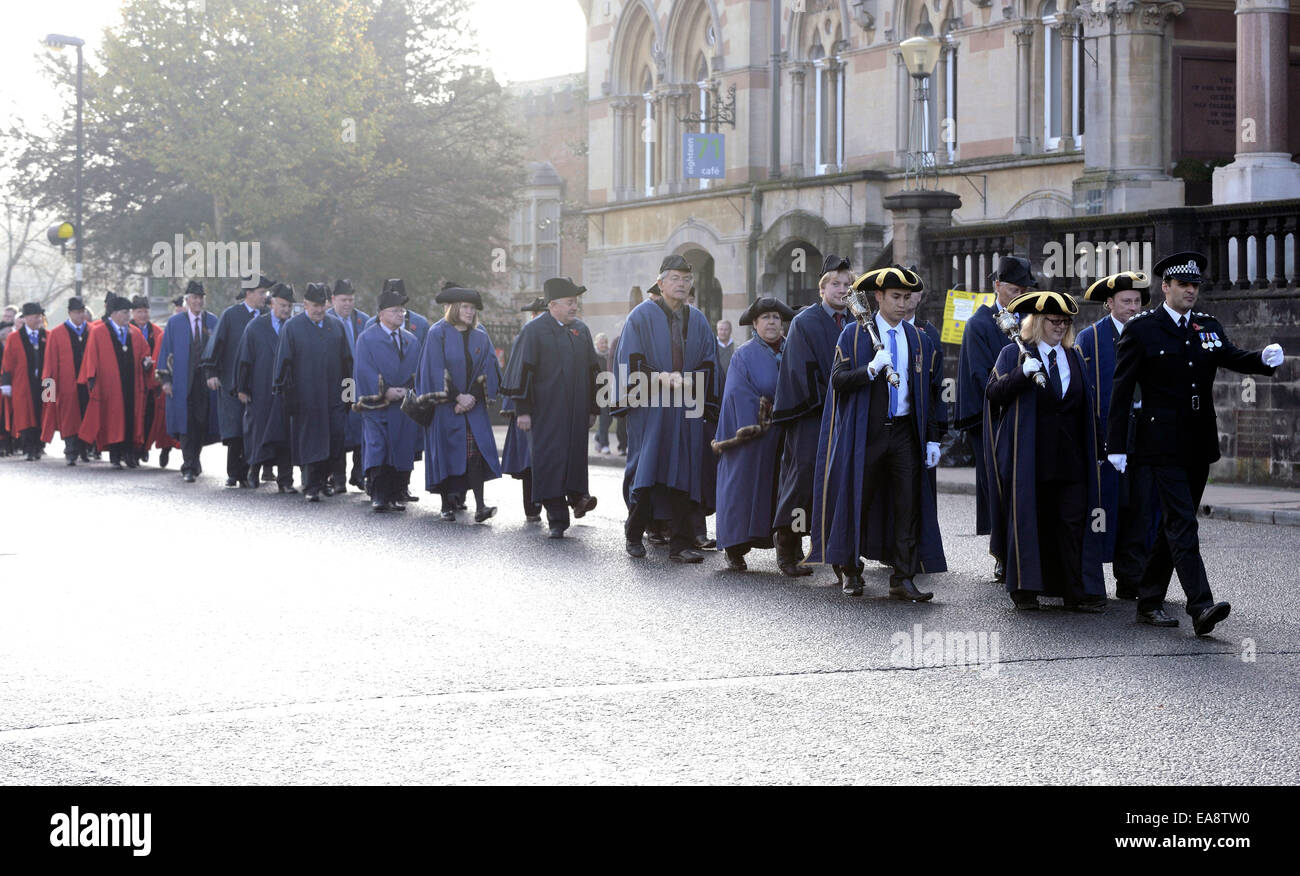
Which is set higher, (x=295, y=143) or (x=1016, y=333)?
(x=295, y=143)

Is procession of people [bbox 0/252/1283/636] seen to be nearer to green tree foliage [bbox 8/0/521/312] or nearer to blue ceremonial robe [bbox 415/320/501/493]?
blue ceremonial robe [bbox 415/320/501/493]

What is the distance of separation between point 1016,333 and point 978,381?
1.76 m

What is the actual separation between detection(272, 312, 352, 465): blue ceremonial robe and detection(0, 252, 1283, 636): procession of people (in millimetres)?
23

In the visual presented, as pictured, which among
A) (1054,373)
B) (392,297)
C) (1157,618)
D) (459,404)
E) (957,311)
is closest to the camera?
(1157,618)

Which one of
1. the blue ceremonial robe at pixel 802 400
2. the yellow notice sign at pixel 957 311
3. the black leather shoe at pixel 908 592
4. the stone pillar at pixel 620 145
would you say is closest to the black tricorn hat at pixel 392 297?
the blue ceremonial robe at pixel 802 400

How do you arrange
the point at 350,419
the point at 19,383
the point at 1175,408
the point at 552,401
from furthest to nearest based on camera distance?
the point at 19,383, the point at 350,419, the point at 552,401, the point at 1175,408

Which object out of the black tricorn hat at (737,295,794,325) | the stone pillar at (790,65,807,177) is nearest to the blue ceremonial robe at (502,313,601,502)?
the black tricorn hat at (737,295,794,325)

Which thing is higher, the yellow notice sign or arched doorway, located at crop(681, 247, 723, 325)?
arched doorway, located at crop(681, 247, 723, 325)

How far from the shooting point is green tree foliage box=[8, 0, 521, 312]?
127ft

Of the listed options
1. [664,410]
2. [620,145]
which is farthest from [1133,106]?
[620,145]

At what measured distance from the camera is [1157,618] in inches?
401

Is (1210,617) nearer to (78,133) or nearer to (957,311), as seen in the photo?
(957,311)
